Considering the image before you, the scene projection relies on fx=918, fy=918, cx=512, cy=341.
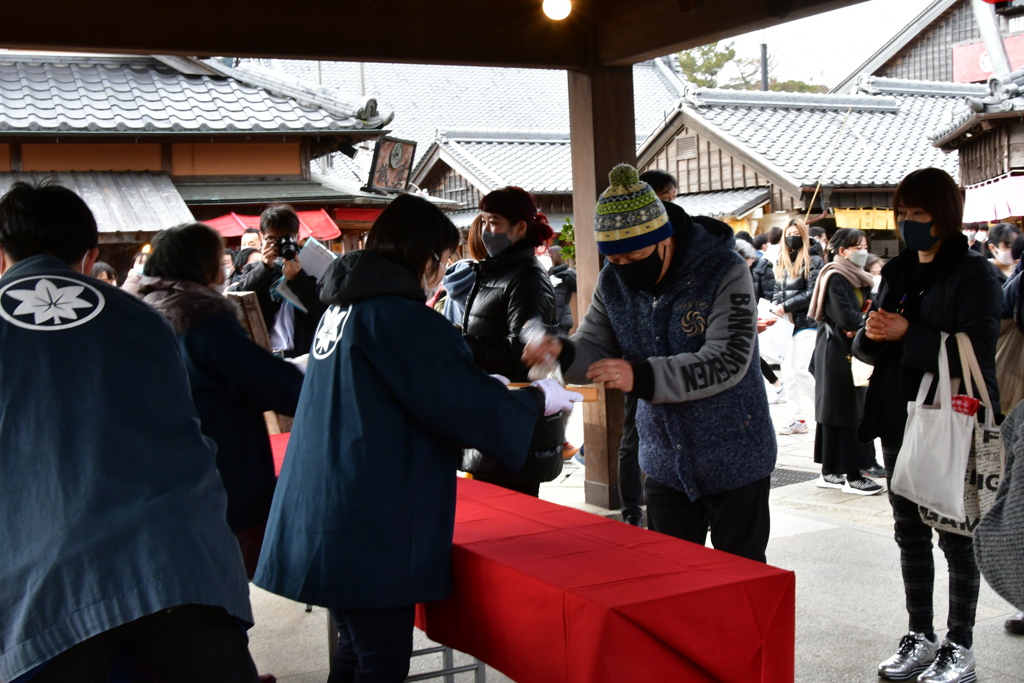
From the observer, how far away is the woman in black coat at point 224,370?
2953 mm

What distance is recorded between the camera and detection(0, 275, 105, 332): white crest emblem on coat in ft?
6.61

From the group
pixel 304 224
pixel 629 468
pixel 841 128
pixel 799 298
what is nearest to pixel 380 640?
pixel 629 468

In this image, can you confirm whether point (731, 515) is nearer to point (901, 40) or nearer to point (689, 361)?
point (689, 361)

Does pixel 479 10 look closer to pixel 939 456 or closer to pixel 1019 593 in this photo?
pixel 939 456

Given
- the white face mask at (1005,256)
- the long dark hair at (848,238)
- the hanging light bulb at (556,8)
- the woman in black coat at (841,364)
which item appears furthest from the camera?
the white face mask at (1005,256)

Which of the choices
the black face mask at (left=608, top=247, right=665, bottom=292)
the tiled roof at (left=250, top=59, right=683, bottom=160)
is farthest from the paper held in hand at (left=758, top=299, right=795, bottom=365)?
the tiled roof at (left=250, top=59, right=683, bottom=160)

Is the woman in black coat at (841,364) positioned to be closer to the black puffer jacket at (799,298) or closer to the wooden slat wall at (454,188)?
the black puffer jacket at (799,298)

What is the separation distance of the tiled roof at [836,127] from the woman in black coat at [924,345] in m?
14.8

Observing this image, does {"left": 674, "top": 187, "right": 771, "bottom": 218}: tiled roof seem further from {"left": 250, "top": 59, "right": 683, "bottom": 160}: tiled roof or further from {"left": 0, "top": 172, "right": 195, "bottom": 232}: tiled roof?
{"left": 250, "top": 59, "right": 683, "bottom": 160}: tiled roof

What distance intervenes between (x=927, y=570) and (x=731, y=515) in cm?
120

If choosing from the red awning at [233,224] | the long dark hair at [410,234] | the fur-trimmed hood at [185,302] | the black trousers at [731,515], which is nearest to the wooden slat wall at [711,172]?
the red awning at [233,224]

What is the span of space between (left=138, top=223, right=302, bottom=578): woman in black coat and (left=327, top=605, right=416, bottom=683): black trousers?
80 cm

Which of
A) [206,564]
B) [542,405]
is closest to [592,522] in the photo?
[542,405]

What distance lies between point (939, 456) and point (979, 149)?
35.7 ft
